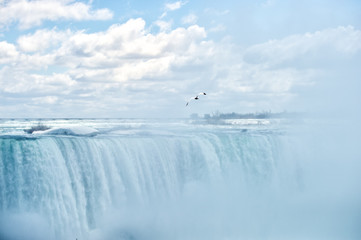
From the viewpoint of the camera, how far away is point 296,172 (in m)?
25.2

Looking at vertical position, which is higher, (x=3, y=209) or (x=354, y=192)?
(x=3, y=209)

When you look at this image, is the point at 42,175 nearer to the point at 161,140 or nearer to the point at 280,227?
the point at 161,140

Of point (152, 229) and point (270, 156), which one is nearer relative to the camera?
point (152, 229)

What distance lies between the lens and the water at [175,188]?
15.5 m

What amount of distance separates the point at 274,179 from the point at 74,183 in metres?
11.6

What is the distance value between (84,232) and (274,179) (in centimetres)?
1142

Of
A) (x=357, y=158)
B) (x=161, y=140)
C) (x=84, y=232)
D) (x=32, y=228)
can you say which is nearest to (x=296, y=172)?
(x=357, y=158)

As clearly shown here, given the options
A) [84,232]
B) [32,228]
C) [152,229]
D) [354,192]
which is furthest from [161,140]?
[354,192]

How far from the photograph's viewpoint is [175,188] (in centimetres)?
2009

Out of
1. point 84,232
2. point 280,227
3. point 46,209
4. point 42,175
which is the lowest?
point 280,227

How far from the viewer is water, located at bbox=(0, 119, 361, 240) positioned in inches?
611

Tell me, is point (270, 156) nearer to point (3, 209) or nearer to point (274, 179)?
point (274, 179)

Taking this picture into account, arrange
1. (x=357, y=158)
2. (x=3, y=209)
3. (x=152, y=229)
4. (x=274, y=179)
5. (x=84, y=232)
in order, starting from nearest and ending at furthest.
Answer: (x=3, y=209)
(x=84, y=232)
(x=152, y=229)
(x=274, y=179)
(x=357, y=158)

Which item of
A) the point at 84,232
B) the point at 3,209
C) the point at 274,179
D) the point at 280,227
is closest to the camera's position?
the point at 3,209
